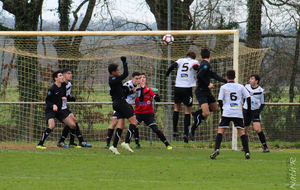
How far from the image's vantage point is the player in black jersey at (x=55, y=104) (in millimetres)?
8938

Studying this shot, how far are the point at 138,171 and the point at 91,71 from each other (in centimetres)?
818

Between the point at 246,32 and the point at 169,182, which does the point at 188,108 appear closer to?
the point at 169,182

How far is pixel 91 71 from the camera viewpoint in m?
13.7

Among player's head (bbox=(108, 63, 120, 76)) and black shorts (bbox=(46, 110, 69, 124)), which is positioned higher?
player's head (bbox=(108, 63, 120, 76))

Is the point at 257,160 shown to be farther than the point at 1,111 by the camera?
No

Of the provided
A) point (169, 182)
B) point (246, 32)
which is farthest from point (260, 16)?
point (169, 182)

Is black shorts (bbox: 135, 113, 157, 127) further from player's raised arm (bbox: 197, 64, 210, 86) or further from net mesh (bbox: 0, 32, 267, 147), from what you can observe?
net mesh (bbox: 0, 32, 267, 147)

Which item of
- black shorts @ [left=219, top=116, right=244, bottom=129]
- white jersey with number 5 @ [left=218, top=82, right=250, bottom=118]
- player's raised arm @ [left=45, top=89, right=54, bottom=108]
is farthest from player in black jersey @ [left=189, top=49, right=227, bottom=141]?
player's raised arm @ [left=45, top=89, right=54, bottom=108]

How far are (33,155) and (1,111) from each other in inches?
230

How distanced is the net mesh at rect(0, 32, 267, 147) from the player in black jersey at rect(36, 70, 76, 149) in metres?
2.12

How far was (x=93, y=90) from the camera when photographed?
13.8m

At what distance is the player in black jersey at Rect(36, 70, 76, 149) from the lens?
894cm

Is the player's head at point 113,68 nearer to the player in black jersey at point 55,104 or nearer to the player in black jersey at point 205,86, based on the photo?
the player in black jersey at point 55,104

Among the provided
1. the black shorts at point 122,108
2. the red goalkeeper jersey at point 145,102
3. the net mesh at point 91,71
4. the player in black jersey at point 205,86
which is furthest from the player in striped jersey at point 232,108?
the net mesh at point 91,71
